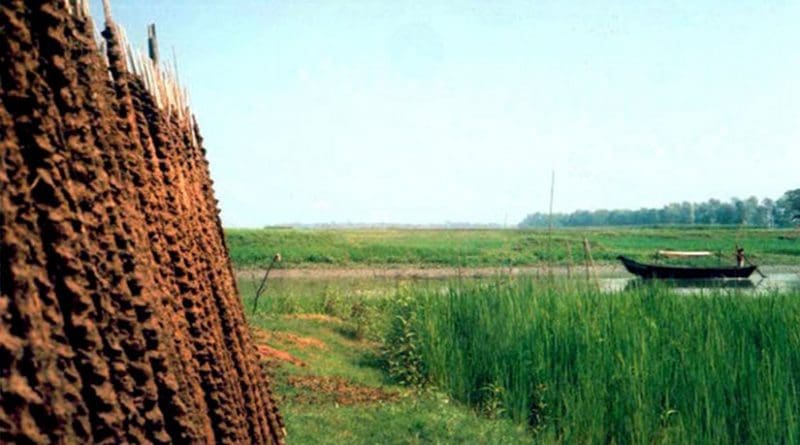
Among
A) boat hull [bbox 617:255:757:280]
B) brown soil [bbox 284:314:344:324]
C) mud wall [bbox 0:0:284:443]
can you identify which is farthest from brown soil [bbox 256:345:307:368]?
boat hull [bbox 617:255:757:280]

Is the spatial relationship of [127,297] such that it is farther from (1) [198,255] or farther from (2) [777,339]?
(2) [777,339]

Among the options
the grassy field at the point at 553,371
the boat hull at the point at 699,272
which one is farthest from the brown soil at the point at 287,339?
A: the boat hull at the point at 699,272

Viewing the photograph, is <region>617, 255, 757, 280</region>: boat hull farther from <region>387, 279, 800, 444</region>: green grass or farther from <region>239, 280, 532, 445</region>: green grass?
<region>387, 279, 800, 444</region>: green grass

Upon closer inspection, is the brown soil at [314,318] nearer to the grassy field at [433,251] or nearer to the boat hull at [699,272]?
the boat hull at [699,272]

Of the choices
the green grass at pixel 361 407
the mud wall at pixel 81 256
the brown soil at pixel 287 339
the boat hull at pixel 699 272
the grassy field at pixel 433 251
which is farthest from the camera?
the grassy field at pixel 433 251

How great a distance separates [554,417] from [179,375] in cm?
518

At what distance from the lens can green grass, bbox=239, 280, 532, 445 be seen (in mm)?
7164

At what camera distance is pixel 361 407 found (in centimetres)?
838

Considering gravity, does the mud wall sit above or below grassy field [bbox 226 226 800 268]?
above

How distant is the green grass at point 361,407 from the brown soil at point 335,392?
0.04 metres

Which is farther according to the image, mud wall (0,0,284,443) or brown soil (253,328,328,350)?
brown soil (253,328,328,350)

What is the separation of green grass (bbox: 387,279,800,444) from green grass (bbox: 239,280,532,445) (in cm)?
41

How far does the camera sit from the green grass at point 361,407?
7.16m

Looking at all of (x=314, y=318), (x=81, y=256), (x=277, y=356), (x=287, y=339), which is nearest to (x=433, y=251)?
(x=314, y=318)
